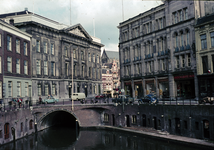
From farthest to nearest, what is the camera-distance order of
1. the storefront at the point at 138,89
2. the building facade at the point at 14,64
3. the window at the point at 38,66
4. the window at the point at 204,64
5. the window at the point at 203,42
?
the storefront at the point at 138,89 → the window at the point at 38,66 → the building facade at the point at 14,64 → the window at the point at 204,64 → the window at the point at 203,42

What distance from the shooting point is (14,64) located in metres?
44.1

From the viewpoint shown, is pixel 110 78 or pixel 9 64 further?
pixel 110 78

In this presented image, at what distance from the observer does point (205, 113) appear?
95.5 ft

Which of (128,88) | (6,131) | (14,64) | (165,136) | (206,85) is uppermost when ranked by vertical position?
(14,64)

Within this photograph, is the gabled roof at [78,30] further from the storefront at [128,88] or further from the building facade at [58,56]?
the storefront at [128,88]

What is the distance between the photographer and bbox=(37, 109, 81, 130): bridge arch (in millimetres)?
43500

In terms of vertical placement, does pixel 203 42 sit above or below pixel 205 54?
above

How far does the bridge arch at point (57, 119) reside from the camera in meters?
43.5

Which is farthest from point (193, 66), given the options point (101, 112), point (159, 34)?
point (101, 112)

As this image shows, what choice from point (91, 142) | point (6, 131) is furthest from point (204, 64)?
point (6, 131)

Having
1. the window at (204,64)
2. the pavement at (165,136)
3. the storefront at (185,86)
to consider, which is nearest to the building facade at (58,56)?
the pavement at (165,136)

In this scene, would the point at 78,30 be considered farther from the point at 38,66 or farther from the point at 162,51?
the point at 162,51

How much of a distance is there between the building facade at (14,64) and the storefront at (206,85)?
1349 inches

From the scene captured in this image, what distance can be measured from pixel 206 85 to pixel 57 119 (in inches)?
1272
